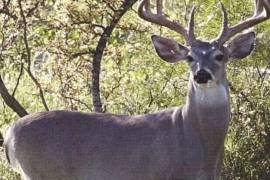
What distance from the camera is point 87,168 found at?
791 centimetres

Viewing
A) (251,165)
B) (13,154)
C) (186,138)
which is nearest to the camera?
(186,138)

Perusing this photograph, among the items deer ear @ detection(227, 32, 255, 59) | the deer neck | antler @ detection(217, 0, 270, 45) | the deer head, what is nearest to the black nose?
the deer head

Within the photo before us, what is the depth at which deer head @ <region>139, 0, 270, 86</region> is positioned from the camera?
7.46 meters

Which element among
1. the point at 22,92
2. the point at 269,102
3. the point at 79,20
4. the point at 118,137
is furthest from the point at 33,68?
the point at 118,137

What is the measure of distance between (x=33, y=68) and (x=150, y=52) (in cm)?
177

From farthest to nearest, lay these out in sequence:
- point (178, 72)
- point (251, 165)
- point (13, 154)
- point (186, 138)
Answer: point (178, 72) < point (251, 165) < point (13, 154) < point (186, 138)

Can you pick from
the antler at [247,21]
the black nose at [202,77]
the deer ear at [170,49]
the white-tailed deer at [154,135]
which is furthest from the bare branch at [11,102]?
the black nose at [202,77]

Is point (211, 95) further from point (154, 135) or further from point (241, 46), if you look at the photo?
point (241, 46)

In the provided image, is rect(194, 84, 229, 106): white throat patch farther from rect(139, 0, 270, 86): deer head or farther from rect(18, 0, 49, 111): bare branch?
rect(18, 0, 49, 111): bare branch

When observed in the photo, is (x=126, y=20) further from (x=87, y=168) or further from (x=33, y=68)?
(x=87, y=168)

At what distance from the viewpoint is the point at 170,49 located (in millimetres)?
8117

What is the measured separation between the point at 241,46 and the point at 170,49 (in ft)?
1.94

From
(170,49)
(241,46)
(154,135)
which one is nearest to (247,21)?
(241,46)

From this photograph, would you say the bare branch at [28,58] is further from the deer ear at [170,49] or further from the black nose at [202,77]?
the black nose at [202,77]
